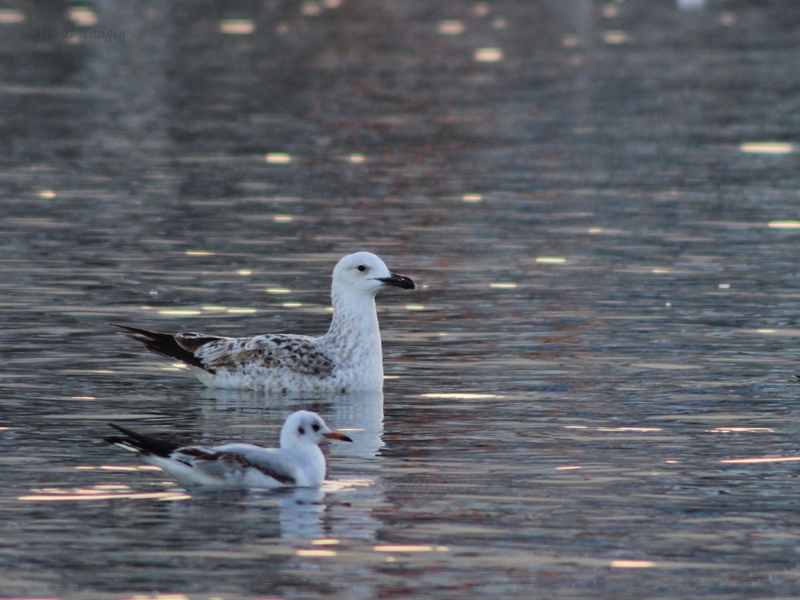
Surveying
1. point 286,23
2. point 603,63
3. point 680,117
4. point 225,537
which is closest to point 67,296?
point 225,537

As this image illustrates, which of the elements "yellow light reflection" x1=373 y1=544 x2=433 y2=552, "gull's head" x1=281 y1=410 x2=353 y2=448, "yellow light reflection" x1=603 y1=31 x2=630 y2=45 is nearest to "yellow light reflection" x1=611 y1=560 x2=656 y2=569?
"yellow light reflection" x1=373 y1=544 x2=433 y2=552

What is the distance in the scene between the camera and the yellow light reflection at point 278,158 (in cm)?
3022

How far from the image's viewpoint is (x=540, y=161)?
30688 mm

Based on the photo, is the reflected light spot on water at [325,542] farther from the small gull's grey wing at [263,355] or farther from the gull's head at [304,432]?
the small gull's grey wing at [263,355]

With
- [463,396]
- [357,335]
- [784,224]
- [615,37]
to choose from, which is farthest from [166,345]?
[615,37]

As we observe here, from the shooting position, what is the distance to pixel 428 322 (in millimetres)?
18016

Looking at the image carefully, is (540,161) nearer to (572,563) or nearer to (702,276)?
(702,276)

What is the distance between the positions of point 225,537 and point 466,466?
236 cm

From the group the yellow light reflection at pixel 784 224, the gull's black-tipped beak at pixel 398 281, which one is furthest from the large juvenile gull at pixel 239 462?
the yellow light reflection at pixel 784 224

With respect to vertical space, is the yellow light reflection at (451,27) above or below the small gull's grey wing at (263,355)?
above

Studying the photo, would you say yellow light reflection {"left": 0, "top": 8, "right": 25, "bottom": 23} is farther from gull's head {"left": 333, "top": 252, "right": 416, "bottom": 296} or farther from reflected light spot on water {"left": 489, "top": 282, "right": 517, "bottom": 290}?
gull's head {"left": 333, "top": 252, "right": 416, "bottom": 296}

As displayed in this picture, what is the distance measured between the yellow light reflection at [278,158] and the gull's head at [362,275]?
14896mm

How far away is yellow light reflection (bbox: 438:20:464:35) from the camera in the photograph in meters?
64.1

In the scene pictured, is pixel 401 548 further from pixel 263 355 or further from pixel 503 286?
pixel 503 286
